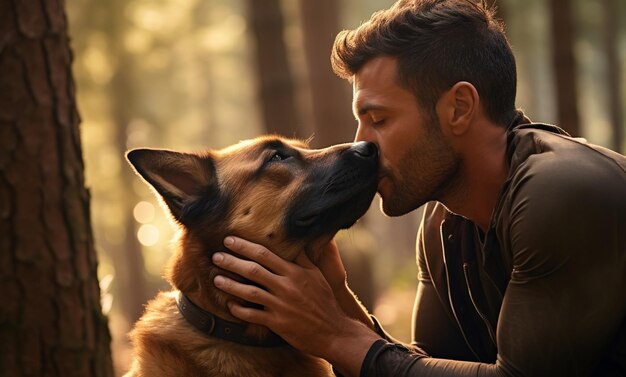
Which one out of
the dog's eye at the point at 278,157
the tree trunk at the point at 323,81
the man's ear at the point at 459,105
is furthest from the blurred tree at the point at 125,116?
the man's ear at the point at 459,105

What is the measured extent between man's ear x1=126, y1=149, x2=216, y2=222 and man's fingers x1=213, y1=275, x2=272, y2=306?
0.46 metres

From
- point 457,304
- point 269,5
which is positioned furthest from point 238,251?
point 269,5

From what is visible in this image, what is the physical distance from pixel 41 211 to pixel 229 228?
0.99 metres

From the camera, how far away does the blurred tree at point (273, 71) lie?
827 centimetres

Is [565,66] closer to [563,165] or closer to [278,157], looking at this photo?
[278,157]

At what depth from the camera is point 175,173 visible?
3.77 meters

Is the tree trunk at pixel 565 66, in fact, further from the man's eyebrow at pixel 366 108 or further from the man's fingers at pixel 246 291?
the man's fingers at pixel 246 291

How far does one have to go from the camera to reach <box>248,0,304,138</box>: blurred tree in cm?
827

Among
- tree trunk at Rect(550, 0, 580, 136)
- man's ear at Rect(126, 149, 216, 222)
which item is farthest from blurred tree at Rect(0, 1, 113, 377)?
tree trunk at Rect(550, 0, 580, 136)

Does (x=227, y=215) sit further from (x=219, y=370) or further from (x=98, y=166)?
(x=98, y=166)

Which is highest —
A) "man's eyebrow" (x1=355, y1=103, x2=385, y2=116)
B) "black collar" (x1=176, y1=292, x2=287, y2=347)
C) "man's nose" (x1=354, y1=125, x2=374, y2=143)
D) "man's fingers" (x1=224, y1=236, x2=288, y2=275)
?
"man's eyebrow" (x1=355, y1=103, x2=385, y2=116)

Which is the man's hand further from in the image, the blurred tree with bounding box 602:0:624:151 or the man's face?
the blurred tree with bounding box 602:0:624:151

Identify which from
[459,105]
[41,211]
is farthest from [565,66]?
[41,211]

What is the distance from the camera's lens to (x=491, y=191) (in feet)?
12.4
